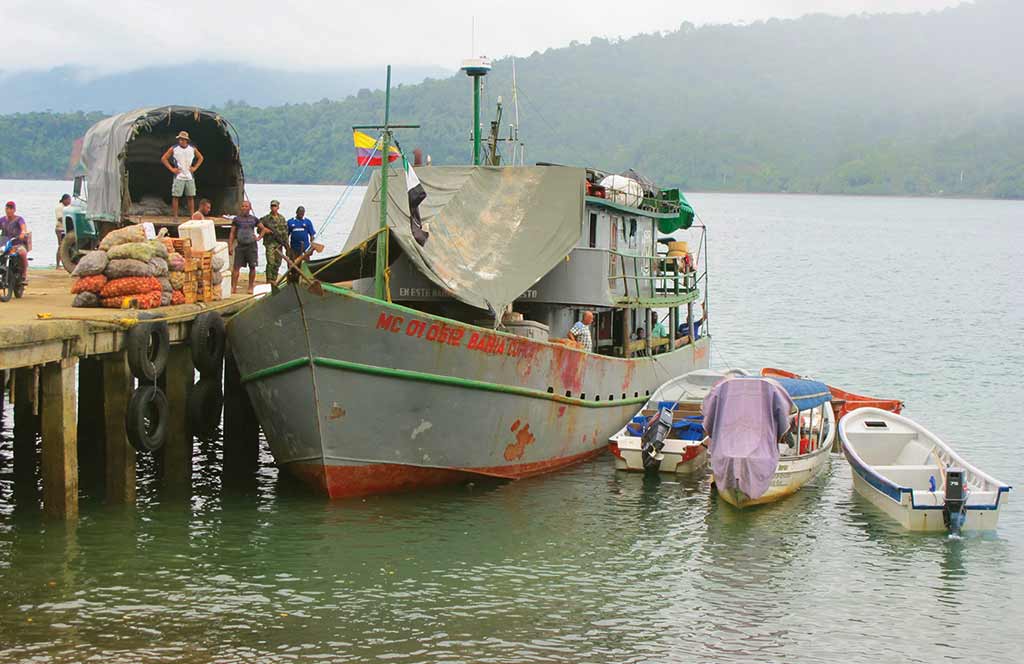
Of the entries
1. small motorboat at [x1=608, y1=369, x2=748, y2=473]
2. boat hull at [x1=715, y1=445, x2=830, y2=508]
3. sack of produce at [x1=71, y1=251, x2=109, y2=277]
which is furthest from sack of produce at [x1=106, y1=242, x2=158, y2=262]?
boat hull at [x1=715, y1=445, x2=830, y2=508]

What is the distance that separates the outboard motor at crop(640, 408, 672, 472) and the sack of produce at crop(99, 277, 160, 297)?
8.12m

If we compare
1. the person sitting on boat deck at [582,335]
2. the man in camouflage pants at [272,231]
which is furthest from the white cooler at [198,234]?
the person sitting on boat deck at [582,335]

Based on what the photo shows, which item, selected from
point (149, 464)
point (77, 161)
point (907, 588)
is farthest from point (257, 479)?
point (77, 161)

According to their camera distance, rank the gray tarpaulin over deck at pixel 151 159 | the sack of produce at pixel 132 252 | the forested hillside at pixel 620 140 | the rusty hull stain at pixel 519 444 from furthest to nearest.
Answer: the forested hillside at pixel 620 140 → the gray tarpaulin over deck at pixel 151 159 → the rusty hull stain at pixel 519 444 → the sack of produce at pixel 132 252

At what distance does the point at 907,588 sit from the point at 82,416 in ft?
44.5

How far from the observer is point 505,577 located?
50.9ft

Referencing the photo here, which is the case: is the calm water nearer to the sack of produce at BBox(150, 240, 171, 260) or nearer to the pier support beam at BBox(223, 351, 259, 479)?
the pier support beam at BBox(223, 351, 259, 479)

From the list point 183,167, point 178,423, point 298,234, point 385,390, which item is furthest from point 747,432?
point 183,167

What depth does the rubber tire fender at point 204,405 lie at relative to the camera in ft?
60.0

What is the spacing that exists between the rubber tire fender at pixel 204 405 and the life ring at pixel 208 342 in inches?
7.8

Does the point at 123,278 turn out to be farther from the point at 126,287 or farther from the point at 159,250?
the point at 159,250

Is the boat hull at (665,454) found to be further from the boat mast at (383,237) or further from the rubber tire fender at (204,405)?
the rubber tire fender at (204,405)

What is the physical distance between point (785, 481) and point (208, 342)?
8.87 m

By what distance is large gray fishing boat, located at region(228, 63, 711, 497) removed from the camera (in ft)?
55.9
